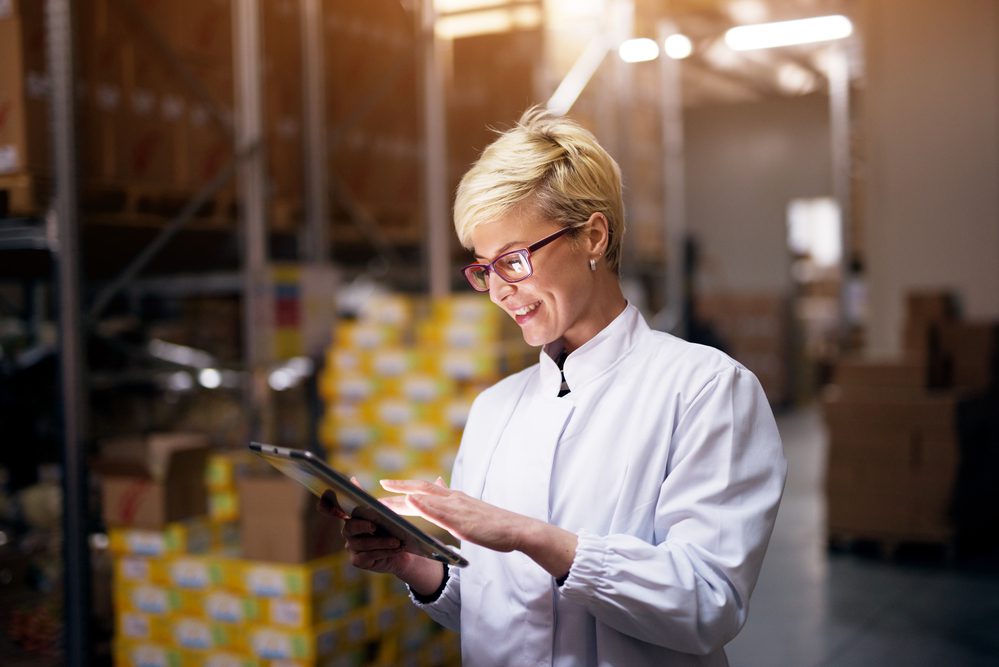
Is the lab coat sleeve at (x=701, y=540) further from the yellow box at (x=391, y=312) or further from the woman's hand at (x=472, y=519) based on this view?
the yellow box at (x=391, y=312)

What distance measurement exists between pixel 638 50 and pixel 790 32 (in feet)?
15.1

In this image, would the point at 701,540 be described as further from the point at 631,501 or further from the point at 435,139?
the point at 435,139

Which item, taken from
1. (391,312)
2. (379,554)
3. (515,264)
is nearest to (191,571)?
(391,312)

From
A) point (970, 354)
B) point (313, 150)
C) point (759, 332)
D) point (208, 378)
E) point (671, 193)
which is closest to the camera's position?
point (208, 378)

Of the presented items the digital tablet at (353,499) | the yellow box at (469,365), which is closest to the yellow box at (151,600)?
the yellow box at (469,365)

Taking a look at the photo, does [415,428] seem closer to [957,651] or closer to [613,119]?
[957,651]

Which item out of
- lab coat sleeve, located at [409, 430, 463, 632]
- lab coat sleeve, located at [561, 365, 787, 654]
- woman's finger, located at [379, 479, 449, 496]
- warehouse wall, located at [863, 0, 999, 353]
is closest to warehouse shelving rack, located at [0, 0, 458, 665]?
lab coat sleeve, located at [409, 430, 463, 632]

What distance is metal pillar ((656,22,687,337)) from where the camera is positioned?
28.1 feet

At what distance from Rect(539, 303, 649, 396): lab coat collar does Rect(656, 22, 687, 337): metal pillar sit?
6550 millimetres

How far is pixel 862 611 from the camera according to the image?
5.17 meters

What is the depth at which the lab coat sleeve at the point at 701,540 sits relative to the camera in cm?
148

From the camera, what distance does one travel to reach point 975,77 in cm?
753

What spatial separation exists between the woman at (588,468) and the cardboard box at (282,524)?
1753 mm

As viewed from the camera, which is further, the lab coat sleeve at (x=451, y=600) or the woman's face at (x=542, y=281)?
the lab coat sleeve at (x=451, y=600)
